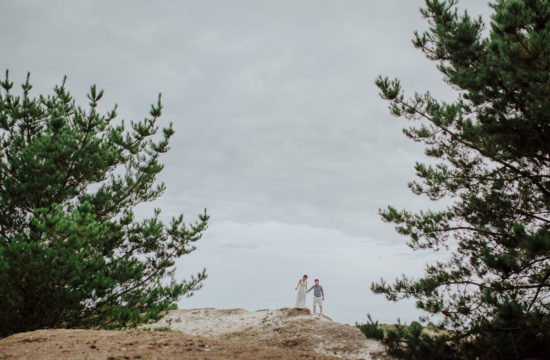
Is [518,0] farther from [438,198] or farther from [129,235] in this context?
[129,235]

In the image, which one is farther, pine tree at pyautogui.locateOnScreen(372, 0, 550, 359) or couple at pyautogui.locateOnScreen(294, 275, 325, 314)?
couple at pyautogui.locateOnScreen(294, 275, 325, 314)

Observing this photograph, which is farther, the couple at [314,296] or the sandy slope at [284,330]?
the couple at [314,296]

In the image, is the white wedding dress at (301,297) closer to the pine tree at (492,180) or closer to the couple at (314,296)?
the couple at (314,296)

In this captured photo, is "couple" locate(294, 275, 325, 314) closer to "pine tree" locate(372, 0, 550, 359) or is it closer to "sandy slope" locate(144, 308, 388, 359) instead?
"sandy slope" locate(144, 308, 388, 359)

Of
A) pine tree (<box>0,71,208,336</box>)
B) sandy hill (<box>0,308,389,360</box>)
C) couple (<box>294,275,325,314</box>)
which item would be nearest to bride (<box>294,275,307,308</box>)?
couple (<box>294,275,325,314</box>)

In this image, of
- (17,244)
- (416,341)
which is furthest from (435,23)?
(17,244)

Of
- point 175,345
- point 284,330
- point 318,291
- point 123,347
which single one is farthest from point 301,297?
point 123,347

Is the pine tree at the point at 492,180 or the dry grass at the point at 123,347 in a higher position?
the pine tree at the point at 492,180

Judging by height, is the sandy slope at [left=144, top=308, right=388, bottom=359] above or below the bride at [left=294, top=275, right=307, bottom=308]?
below

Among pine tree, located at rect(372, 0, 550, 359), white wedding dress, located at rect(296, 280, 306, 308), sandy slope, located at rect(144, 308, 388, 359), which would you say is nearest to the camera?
pine tree, located at rect(372, 0, 550, 359)

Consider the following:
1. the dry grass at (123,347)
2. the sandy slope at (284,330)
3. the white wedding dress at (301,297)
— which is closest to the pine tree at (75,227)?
the dry grass at (123,347)

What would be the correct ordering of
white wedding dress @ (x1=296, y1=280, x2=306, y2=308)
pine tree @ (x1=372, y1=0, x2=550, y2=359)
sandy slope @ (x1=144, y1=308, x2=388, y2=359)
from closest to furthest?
pine tree @ (x1=372, y1=0, x2=550, y2=359)
sandy slope @ (x1=144, y1=308, x2=388, y2=359)
white wedding dress @ (x1=296, y1=280, x2=306, y2=308)

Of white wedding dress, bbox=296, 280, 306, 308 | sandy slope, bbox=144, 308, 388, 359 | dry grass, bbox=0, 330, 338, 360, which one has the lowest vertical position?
sandy slope, bbox=144, 308, 388, 359

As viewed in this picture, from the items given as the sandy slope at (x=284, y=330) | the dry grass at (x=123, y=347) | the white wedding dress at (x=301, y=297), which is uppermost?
the white wedding dress at (x=301, y=297)
